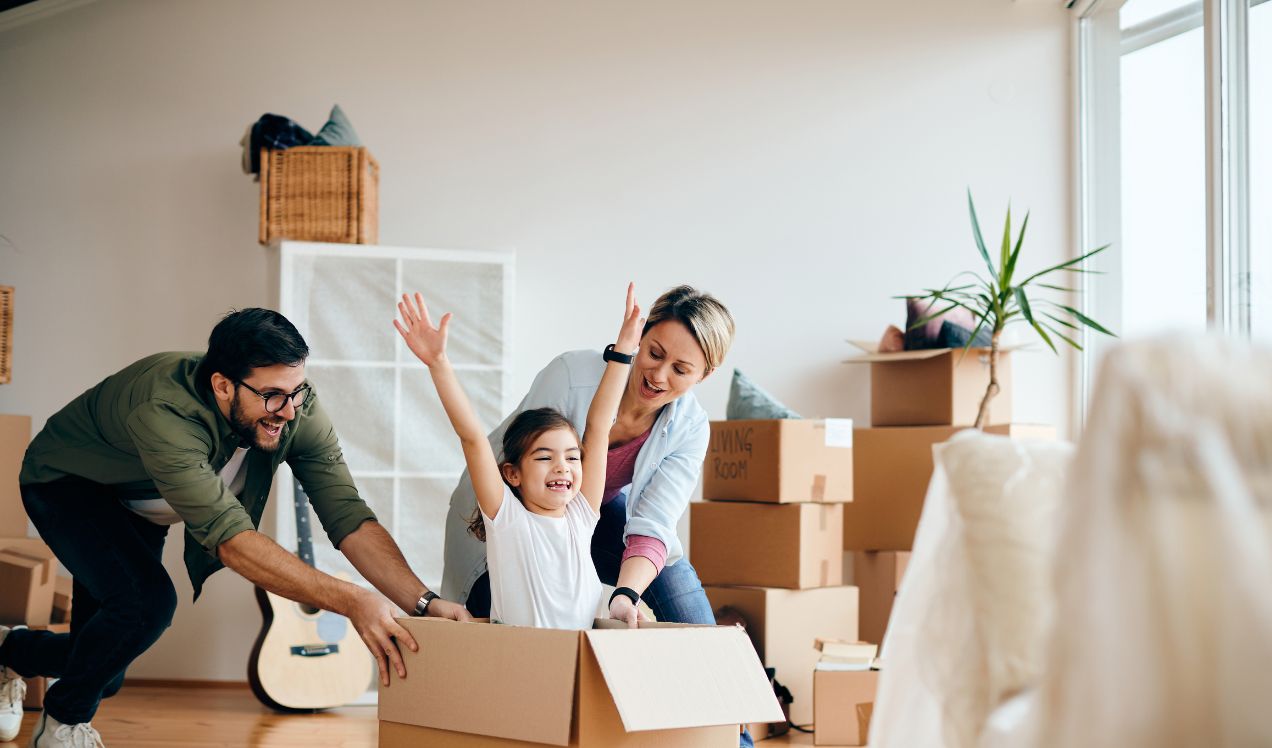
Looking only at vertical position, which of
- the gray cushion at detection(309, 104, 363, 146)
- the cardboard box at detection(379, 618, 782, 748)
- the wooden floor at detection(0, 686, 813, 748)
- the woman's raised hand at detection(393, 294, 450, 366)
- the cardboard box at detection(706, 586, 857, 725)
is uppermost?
the gray cushion at detection(309, 104, 363, 146)

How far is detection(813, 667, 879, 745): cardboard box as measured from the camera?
2.95 m

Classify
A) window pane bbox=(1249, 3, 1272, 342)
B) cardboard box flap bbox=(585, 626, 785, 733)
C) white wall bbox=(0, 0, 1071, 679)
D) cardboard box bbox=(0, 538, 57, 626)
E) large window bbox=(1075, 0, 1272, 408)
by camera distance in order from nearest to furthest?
cardboard box flap bbox=(585, 626, 785, 733) < window pane bbox=(1249, 3, 1272, 342) < large window bbox=(1075, 0, 1272, 408) < cardboard box bbox=(0, 538, 57, 626) < white wall bbox=(0, 0, 1071, 679)

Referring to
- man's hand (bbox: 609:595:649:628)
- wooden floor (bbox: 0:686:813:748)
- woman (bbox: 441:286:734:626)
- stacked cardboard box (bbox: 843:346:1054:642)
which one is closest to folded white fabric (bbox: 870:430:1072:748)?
man's hand (bbox: 609:595:649:628)

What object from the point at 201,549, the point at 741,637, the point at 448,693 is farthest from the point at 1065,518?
the point at 201,549

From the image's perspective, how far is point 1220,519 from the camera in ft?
2.82

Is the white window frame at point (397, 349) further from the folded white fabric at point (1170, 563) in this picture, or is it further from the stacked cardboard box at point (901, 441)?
the folded white fabric at point (1170, 563)

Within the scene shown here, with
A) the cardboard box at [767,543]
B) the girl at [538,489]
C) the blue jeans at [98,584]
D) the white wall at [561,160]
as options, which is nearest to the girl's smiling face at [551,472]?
the girl at [538,489]

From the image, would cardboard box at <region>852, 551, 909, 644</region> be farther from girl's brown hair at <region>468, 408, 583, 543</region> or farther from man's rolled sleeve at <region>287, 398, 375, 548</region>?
man's rolled sleeve at <region>287, 398, 375, 548</region>

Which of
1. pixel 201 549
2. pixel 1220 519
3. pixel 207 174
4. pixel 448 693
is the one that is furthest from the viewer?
pixel 207 174

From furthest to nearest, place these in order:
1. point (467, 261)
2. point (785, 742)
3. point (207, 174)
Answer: point (207, 174)
point (467, 261)
point (785, 742)

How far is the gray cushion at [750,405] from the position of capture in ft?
10.9

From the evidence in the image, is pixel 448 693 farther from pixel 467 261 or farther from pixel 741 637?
pixel 467 261

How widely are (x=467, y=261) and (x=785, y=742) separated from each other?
1.74 metres

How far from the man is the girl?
171 mm
